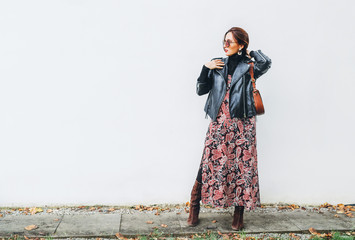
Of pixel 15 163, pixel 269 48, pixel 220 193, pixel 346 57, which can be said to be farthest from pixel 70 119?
pixel 346 57

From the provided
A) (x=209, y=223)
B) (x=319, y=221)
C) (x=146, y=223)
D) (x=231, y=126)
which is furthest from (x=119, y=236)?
(x=319, y=221)

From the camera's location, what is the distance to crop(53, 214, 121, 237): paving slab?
4.43 meters

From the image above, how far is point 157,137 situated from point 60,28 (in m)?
1.78

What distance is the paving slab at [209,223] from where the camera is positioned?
15.1ft

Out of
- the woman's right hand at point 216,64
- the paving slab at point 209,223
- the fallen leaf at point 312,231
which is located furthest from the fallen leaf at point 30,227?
the fallen leaf at point 312,231

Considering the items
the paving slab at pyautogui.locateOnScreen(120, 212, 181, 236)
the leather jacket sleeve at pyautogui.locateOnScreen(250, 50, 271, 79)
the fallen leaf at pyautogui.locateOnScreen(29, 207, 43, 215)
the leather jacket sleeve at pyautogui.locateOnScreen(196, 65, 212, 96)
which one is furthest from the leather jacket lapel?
the fallen leaf at pyautogui.locateOnScreen(29, 207, 43, 215)

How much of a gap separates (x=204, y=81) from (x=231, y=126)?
55 cm

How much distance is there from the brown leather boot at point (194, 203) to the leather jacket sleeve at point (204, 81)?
100 centimetres

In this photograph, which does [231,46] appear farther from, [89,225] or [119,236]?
[89,225]

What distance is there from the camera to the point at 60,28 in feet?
16.9

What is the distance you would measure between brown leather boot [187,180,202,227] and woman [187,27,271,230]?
0.09 m

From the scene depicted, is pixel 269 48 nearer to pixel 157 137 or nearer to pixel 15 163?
pixel 157 137

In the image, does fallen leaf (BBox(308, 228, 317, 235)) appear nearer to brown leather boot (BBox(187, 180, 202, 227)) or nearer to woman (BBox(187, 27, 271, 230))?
woman (BBox(187, 27, 271, 230))

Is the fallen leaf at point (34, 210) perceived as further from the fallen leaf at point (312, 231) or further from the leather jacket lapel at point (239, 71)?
the fallen leaf at point (312, 231)
